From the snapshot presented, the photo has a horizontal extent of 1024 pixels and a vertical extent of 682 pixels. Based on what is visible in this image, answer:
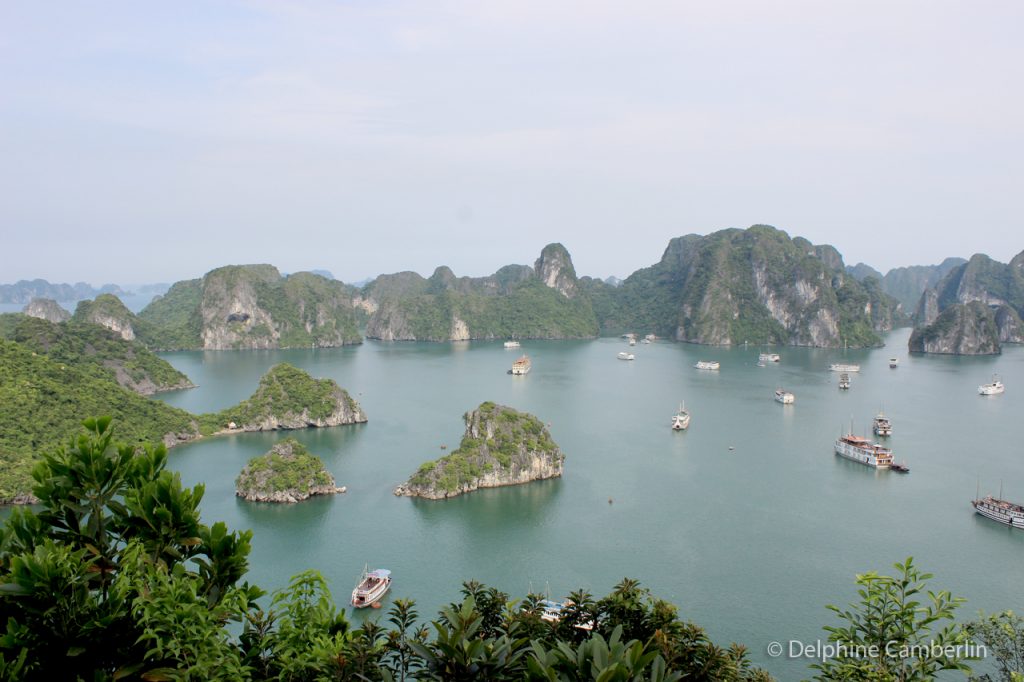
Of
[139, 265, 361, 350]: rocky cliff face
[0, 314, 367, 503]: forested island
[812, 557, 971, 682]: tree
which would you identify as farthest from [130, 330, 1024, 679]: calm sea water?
[139, 265, 361, 350]: rocky cliff face

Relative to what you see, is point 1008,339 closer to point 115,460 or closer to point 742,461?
point 742,461

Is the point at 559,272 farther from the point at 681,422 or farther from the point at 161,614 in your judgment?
the point at 161,614

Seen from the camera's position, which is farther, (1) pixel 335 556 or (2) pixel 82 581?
(1) pixel 335 556

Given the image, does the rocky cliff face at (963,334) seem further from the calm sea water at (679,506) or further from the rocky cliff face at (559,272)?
the rocky cliff face at (559,272)

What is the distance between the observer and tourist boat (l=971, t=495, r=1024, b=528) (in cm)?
3045

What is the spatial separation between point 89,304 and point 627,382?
78808 mm

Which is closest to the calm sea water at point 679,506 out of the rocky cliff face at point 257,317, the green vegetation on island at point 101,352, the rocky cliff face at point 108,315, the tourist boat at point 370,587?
the tourist boat at point 370,587

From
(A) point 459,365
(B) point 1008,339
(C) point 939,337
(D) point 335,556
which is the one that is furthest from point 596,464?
(B) point 1008,339

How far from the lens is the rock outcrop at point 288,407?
157ft

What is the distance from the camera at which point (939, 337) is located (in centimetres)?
10181

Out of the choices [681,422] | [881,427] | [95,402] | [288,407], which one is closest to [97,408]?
[95,402]

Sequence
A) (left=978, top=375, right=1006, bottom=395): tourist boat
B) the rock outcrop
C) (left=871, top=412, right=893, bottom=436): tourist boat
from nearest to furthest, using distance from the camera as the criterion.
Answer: the rock outcrop
(left=871, top=412, right=893, bottom=436): tourist boat
(left=978, top=375, right=1006, bottom=395): tourist boat

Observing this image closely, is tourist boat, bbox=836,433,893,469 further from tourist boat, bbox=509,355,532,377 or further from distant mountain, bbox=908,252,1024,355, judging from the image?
distant mountain, bbox=908,252,1024,355

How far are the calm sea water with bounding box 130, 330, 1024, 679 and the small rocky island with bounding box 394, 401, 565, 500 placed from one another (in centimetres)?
94
